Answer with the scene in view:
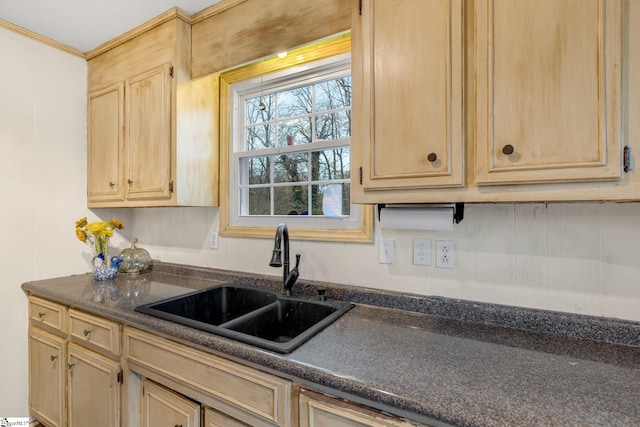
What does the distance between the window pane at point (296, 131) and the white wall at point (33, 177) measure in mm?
1500

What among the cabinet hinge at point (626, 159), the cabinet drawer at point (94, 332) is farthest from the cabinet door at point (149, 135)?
the cabinet hinge at point (626, 159)

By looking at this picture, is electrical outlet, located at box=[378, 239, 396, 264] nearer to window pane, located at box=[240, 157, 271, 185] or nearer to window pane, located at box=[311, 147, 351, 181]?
window pane, located at box=[311, 147, 351, 181]

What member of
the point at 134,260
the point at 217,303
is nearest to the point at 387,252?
the point at 217,303

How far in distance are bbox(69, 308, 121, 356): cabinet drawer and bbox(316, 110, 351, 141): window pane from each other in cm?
136

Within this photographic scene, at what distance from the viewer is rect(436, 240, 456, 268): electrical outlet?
1.34 meters

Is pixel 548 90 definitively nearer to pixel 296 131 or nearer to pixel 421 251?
pixel 421 251

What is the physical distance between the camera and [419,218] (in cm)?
125

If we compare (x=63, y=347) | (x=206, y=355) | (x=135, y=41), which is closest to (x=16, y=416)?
(x=63, y=347)

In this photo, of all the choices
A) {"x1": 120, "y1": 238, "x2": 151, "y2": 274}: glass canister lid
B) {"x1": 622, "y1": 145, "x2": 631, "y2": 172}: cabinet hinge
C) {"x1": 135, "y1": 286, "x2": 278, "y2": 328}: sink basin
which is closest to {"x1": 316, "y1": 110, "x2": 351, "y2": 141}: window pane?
{"x1": 135, "y1": 286, "x2": 278, "y2": 328}: sink basin

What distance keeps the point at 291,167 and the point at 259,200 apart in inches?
11.9

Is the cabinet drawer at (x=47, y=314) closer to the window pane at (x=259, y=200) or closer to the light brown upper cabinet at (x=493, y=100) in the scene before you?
the window pane at (x=259, y=200)

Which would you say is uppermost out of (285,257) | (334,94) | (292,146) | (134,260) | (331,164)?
(334,94)

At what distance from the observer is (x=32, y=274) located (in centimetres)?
202

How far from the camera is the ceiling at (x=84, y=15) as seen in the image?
66.8 inches
